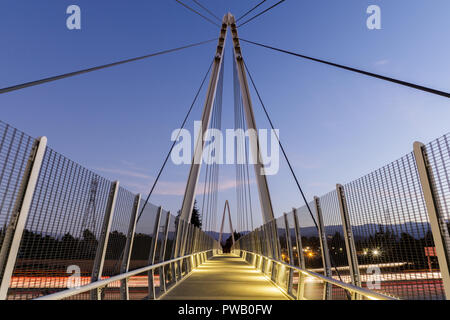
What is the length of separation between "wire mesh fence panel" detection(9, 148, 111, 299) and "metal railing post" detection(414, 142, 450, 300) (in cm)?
324

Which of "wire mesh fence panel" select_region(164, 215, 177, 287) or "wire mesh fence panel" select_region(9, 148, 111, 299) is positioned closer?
"wire mesh fence panel" select_region(9, 148, 111, 299)

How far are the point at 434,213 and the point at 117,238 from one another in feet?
13.3

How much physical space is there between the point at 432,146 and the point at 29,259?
351 cm

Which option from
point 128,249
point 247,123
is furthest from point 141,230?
point 247,123

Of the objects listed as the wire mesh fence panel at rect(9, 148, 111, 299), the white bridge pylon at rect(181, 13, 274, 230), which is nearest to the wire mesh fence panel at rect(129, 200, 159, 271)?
the wire mesh fence panel at rect(9, 148, 111, 299)

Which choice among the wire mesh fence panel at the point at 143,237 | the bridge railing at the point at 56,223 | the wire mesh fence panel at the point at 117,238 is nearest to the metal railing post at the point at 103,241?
the bridge railing at the point at 56,223

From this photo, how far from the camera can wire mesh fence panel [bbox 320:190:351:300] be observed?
4.73 metres

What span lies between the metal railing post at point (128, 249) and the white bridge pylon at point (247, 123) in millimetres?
9961

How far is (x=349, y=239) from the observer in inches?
175

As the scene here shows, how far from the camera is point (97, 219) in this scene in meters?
4.16

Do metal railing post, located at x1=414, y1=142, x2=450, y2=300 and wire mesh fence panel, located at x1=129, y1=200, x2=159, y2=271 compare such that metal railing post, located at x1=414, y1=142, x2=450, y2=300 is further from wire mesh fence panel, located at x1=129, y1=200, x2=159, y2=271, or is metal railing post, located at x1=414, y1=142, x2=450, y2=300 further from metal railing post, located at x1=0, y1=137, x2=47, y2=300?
wire mesh fence panel, located at x1=129, y1=200, x2=159, y2=271

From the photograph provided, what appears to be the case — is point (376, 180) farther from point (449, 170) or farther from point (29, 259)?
point (29, 259)

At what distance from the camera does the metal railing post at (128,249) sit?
4938mm
